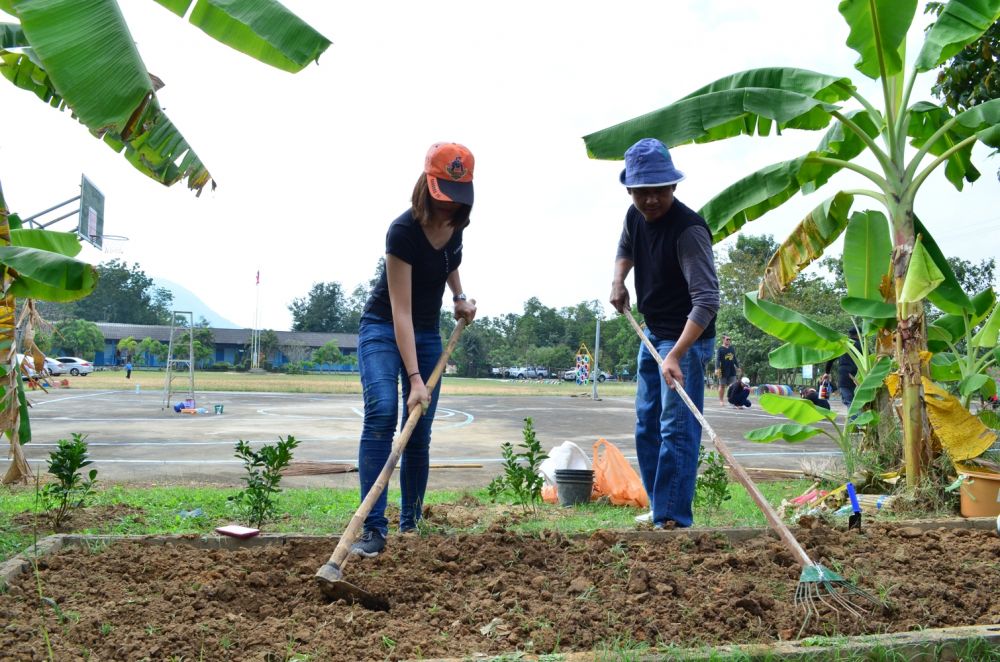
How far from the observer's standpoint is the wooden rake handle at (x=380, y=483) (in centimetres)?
290

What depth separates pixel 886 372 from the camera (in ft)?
19.2

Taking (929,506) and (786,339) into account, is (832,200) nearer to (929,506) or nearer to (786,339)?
(786,339)

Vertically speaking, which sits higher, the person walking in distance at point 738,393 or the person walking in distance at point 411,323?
the person walking in distance at point 411,323

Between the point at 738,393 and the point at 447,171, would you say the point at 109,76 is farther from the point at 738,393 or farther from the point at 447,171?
the point at 738,393

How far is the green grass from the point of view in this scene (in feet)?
14.3

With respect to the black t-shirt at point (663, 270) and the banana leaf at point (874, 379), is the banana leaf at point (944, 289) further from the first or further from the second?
the black t-shirt at point (663, 270)

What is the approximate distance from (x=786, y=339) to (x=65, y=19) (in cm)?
560

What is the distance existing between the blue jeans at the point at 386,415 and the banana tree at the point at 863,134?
2.87m

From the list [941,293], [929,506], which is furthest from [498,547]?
[941,293]

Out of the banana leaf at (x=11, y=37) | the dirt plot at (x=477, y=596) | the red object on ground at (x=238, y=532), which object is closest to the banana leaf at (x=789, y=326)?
the dirt plot at (x=477, y=596)

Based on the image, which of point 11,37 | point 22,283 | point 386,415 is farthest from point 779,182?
point 11,37

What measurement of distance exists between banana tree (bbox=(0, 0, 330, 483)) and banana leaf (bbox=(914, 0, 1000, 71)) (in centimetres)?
449

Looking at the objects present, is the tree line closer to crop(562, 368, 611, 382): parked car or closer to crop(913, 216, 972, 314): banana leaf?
crop(562, 368, 611, 382): parked car

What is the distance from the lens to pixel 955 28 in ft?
18.1
